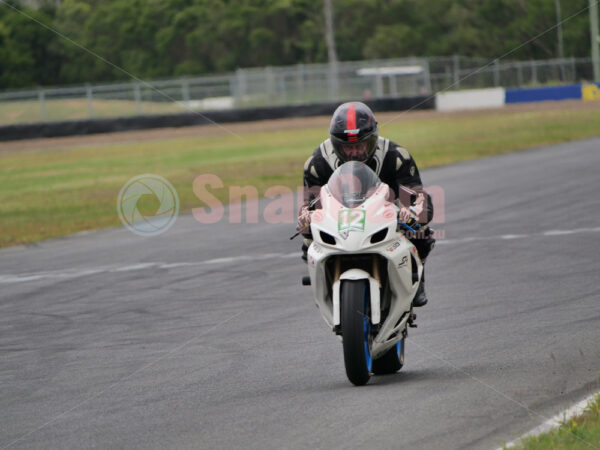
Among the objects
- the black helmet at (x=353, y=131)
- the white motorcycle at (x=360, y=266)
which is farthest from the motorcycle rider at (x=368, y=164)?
the white motorcycle at (x=360, y=266)

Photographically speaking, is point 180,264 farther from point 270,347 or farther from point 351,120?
point 351,120

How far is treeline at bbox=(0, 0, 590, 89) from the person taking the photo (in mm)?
83562

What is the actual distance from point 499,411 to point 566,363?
1142 mm

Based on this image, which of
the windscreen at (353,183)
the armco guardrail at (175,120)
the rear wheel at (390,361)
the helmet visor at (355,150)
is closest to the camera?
the windscreen at (353,183)

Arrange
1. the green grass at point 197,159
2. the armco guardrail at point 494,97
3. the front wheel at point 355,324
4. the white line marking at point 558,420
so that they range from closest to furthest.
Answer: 1. the white line marking at point 558,420
2. the front wheel at point 355,324
3. the green grass at point 197,159
4. the armco guardrail at point 494,97

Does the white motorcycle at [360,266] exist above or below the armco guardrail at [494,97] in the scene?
below

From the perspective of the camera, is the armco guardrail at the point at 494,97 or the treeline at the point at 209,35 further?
the treeline at the point at 209,35

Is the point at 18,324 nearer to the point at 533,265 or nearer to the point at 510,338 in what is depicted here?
the point at 510,338

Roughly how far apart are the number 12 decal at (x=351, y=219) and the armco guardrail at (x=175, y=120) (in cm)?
3527

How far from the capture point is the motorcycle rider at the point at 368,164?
586cm

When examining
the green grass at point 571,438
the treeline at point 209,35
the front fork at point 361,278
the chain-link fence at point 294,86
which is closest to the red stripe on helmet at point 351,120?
the front fork at point 361,278

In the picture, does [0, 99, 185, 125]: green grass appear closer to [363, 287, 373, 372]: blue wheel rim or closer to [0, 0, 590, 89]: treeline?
[0, 0, 590, 89]: treeline

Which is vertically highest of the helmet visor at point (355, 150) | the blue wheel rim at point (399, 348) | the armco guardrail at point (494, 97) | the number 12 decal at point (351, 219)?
the armco guardrail at point (494, 97)

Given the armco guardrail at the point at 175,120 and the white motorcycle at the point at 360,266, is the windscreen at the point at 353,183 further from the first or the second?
the armco guardrail at the point at 175,120
